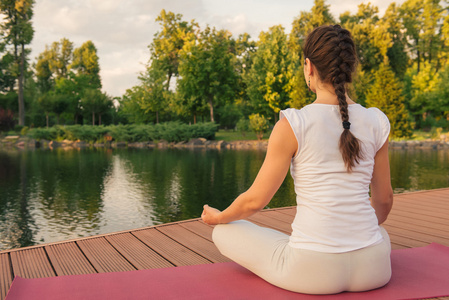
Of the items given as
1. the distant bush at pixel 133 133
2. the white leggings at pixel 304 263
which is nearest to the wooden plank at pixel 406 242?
the white leggings at pixel 304 263

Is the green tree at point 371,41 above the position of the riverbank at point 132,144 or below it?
above

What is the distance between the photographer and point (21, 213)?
684cm

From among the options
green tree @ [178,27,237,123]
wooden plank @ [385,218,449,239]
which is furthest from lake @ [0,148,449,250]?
green tree @ [178,27,237,123]

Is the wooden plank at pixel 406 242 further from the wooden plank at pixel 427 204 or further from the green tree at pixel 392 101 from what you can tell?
the green tree at pixel 392 101

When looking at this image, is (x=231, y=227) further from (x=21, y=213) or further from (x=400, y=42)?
(x=400, y=42)

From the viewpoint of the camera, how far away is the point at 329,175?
69.2 inches

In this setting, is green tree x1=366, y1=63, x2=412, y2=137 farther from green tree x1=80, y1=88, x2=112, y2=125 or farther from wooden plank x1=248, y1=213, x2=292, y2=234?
green tree x1=80, y1=88, x2=112, y2=125

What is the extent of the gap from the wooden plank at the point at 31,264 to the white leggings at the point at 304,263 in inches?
51.9

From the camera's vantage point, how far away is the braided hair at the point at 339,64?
1721 millimetres

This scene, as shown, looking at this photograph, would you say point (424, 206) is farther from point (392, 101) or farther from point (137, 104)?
point (137, 104)

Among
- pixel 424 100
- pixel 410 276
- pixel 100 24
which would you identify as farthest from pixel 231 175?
pixel 424 100

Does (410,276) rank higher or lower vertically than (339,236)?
lower

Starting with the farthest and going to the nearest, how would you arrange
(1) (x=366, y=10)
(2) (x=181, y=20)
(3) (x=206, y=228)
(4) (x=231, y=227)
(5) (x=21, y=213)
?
(1) (x=366, y=10)
(2) (x=181, y=20)
(5) (x=21, y=213)
(3) (x=206, y=228)
(4) (x=231, y=227)

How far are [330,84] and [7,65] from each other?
1561 inches
